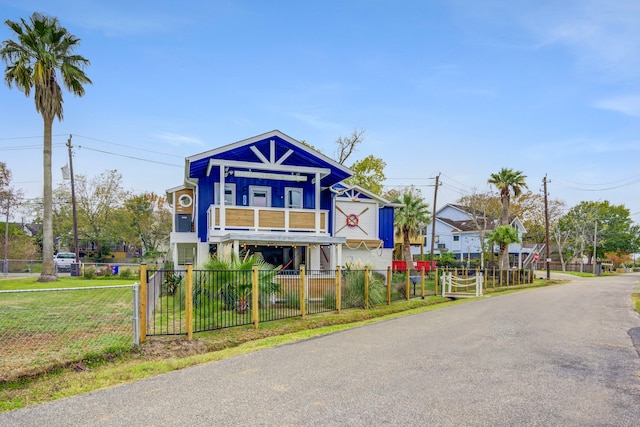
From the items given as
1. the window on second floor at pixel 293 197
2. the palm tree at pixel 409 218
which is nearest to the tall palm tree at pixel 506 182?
the palm tree at pixel 409 218

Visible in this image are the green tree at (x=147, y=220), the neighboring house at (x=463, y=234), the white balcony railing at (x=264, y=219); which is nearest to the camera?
the white balcony railing at (x=264, y=219)

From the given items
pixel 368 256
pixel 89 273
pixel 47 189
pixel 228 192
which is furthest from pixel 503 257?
pixel 47 189

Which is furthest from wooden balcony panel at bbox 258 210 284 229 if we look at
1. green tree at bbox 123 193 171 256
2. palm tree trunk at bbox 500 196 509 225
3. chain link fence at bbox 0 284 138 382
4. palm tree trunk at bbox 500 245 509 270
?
green tree at bbox 123 193 171 256

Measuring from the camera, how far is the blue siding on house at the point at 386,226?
2675 cm

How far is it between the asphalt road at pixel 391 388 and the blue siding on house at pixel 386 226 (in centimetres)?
1591

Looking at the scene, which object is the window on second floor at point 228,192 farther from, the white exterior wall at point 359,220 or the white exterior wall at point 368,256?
the white exterior wall at point 368,256

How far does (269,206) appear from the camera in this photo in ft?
71.6

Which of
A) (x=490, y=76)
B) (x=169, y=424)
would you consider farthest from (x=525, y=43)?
(x=169, y=424)

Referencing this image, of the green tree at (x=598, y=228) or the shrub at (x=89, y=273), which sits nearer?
the shrub at (x=89, y=273)

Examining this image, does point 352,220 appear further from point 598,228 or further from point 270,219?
point 598,228

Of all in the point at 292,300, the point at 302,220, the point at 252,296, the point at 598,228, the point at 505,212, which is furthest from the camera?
the point at 598,228

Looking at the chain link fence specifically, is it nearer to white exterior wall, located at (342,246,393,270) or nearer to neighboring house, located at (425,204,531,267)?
white exterior wall, located at (342,246,393,270)

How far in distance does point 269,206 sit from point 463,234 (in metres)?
44.9

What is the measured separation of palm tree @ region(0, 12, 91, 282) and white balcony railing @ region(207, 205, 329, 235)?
11779 mm
